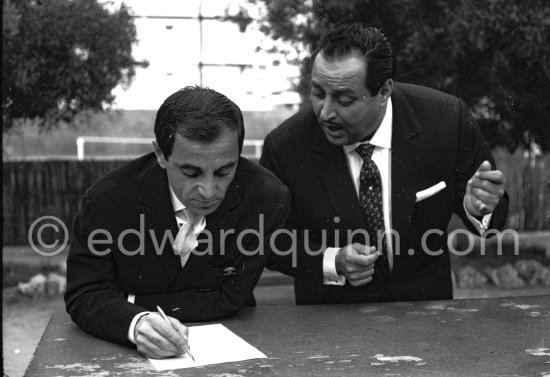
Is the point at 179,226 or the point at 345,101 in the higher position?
the point at 345,101

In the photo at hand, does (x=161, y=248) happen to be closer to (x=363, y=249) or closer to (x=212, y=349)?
(x=212, y=349)

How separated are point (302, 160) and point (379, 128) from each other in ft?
1.07

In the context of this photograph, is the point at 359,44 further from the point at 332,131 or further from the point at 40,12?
the point at 40,12

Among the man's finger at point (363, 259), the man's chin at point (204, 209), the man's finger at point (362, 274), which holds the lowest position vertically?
the man's finger at point (362, 274)

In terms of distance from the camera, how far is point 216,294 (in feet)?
9.46

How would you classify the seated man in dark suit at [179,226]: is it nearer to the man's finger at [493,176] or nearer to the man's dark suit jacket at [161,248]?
the man's dark suit jacket at [161,248]

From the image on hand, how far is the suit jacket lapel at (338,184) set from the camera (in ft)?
11.1

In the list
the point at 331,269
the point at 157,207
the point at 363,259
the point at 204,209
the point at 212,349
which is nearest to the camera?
the point at 212,349

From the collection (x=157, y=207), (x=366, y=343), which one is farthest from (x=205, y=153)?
(x=366, y=343)

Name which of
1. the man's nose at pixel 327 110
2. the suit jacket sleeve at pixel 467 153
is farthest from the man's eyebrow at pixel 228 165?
the suit jacket sleeve at pixel 467 153

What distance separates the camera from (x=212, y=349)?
2.50 metres

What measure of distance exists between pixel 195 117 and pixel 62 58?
481 cm

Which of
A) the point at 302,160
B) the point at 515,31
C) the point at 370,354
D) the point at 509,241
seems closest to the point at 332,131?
the point at 302,160

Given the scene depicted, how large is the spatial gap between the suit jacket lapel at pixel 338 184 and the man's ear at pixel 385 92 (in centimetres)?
25
